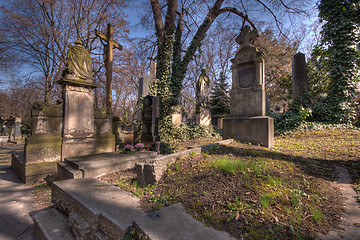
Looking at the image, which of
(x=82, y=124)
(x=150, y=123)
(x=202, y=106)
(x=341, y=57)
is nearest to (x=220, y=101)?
(x=202, y=106)

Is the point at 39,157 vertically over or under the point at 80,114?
under

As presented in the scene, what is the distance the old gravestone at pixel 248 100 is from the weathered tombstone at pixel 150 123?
2.76m

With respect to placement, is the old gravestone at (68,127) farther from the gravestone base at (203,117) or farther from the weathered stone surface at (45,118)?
the gravestone base at (203,117)

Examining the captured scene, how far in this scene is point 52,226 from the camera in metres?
2.28

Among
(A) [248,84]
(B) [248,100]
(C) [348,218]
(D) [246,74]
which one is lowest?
(C) [348,218]

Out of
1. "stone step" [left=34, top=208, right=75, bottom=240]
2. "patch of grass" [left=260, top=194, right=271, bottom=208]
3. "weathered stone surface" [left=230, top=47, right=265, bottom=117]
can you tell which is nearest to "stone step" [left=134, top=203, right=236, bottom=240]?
"patch of grass" [left=260, top=194, right=271, bottom=208]

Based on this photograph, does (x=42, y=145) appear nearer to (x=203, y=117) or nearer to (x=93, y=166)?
(x=93, y=166)

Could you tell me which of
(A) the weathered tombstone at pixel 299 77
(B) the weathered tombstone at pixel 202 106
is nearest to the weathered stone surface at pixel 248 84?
(B) the weathered tombstone at pixel 202 106

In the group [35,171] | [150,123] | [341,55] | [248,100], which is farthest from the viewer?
[341,55]

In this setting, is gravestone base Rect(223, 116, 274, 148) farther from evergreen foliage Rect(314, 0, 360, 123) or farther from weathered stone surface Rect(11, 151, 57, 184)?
evergreen foliage Rect(314, 0, 360, 123)

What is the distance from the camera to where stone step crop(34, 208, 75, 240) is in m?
2.11

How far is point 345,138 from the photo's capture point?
6535mm

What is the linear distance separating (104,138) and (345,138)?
8811 millimetres

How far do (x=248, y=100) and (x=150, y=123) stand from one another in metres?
3.91
